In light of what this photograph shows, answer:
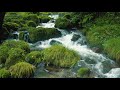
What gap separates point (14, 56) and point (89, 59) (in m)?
1.64

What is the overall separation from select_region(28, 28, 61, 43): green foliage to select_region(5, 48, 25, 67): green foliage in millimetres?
864

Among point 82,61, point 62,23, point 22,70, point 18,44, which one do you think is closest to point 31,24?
point 62,23

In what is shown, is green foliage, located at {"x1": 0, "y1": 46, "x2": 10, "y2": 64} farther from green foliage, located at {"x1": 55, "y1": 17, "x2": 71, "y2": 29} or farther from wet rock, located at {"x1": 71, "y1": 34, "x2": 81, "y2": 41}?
green foliage, located at {"x1": 55, "y1": 17, "x2": 71, "y2": 29}

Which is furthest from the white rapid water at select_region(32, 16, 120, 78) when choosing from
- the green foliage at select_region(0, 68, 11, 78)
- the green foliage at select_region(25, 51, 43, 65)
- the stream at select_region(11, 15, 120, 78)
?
the green foliage at select_region(0, 68, 11, 78)

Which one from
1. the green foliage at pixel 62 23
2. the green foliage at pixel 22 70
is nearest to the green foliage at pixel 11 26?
the green foliage at pixel 62 23

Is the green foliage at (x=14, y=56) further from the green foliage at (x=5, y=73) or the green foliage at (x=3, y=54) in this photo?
the green foliage at (x=5, y=73)

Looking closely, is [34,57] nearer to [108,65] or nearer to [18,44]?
[18,44]

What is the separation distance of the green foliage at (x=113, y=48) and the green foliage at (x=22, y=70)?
5.90 feet

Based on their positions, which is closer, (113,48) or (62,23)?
(113,48)

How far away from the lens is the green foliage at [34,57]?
579 cm

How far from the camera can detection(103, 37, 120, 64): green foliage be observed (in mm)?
5917

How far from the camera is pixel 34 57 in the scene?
584cm
